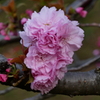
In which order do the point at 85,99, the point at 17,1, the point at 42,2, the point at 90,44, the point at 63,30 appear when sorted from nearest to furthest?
the point at 63,30 < the point at 42,2 < the point at 85,99 < the point at 90,44 < the point at 17,1

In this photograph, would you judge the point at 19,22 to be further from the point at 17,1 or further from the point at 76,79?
the point at 17,1

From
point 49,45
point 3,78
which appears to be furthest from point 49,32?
point 3,78

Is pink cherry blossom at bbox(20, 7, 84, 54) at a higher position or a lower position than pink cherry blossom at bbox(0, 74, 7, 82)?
higher

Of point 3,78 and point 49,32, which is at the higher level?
point 49,32

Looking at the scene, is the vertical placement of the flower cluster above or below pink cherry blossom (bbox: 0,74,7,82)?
above

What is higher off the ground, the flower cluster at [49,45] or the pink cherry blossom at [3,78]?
the flower cluster at [49,45]

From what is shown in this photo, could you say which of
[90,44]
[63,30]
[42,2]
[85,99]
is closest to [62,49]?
[63,30]

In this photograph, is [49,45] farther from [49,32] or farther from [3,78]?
[3,78]

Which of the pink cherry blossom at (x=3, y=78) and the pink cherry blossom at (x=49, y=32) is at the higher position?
the pink cherry blossom at (x=49, y=32)
